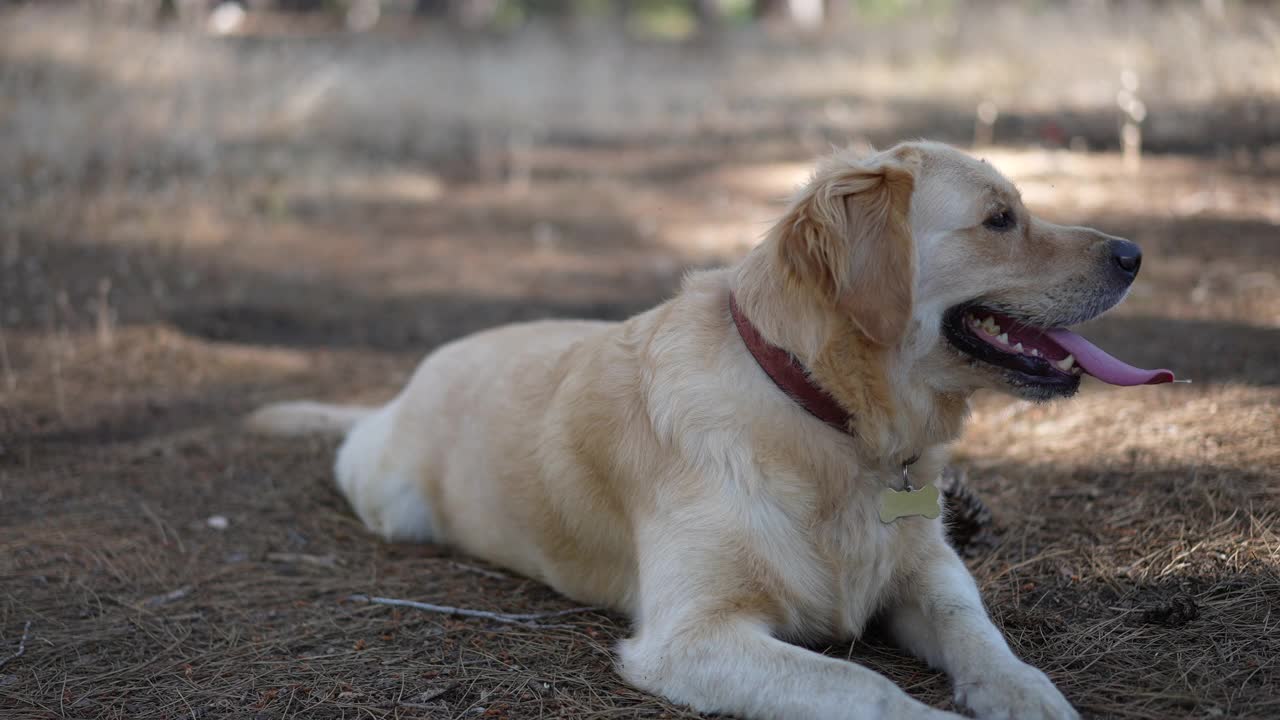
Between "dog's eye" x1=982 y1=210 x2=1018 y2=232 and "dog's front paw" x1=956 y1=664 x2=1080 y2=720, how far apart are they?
1207mm

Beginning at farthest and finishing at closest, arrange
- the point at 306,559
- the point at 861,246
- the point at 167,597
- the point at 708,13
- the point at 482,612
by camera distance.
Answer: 1. the point at 708,13
2. the point at 306,559
3. the point at 167,597
4. the point at 482,612
5. the point at 861,246

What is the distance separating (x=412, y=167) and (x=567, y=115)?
12.4 feet

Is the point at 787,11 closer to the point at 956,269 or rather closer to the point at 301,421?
the point at 301,421

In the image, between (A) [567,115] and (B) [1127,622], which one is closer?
(B) [1127,622]

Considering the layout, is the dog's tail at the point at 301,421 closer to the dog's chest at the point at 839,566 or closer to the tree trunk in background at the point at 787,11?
the dog's chest at the point at 839,566

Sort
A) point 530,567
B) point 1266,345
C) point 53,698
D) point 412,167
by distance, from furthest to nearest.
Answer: point 412,167, point 1266,345, point 530,567, point 53,698

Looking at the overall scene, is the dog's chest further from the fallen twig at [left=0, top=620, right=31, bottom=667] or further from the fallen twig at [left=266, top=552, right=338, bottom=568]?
the fallen twig at [left=0, top=620, right=31, bottom=667]

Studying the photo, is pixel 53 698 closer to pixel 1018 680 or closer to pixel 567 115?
pixel 1018 680

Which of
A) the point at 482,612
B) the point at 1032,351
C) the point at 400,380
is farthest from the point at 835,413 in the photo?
the point at 400,380

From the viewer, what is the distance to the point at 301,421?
16.7 feet

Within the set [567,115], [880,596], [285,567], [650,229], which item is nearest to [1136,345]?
[880,596]

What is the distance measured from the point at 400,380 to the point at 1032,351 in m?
3.94

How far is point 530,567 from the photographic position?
3738 millimetres

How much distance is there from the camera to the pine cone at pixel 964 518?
3611mm
